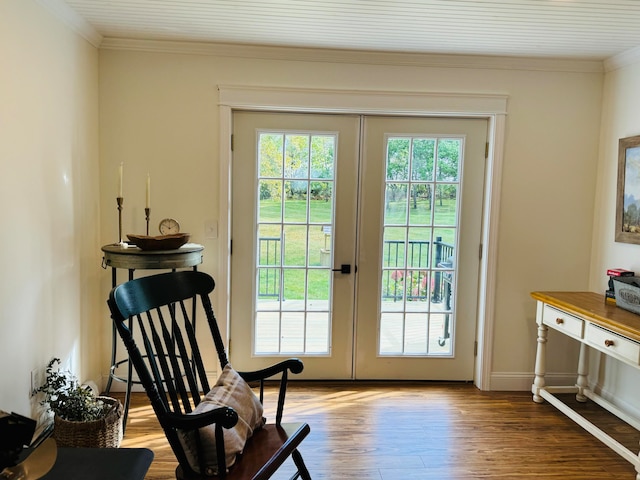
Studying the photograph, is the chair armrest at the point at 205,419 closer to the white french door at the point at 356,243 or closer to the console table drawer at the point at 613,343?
the white french door at the point at 356,243

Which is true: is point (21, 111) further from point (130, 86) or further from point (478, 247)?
point (478, 247)

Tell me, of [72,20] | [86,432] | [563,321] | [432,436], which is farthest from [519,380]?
[72,20]

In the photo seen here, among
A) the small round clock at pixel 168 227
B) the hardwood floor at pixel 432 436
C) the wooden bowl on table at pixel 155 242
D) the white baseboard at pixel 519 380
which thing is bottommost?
the hardwood floor at pixel 432 436

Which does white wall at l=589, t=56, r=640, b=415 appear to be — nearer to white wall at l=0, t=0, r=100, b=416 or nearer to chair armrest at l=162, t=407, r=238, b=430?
→ chair armrest at l=162, t=407, r=238, b=430

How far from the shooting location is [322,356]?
347 cm

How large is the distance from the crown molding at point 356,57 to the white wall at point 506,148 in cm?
3

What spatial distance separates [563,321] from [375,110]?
1.78 metres

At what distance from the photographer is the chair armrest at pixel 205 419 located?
1.52 meters

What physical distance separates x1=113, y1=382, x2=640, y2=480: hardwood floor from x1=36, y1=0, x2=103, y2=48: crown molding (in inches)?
89.5

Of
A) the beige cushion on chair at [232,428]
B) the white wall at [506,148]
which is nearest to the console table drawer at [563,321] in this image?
the white wall at [506,148]

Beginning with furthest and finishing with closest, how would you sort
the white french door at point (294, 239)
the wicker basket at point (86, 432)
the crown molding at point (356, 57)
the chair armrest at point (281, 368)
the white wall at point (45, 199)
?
the white french door at point (294, 239) → the crown molding at point (356, 57) → the wicker basket at point (86, 432) → the white wall at point (45, 199) → the chair armrest at point (281, 368)

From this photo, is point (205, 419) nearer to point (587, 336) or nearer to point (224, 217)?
point (224, 217)

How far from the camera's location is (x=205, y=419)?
1.54 metres

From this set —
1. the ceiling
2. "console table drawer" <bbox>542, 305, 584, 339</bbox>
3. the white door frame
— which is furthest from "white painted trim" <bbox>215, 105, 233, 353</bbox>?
"console table drawer" <bbox>542, 305, 584, 339</bbox>
